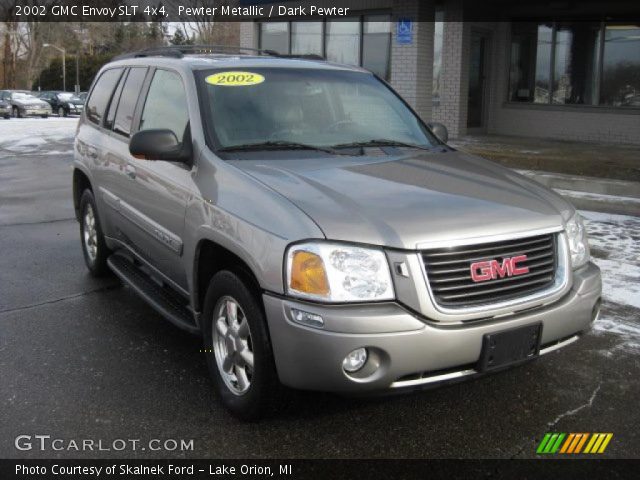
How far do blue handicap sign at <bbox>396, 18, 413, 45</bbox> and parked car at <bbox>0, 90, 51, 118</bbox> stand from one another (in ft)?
92.7

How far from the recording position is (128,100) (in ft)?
17.0

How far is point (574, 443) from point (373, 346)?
121 centimetres

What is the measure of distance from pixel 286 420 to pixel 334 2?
15097 millimetres

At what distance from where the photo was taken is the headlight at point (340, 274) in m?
2.96

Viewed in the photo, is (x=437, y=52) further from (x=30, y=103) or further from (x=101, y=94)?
(x=30, y=103)

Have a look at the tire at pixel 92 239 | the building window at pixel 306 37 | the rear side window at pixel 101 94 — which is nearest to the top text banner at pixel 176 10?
the building window at pixel 306 37

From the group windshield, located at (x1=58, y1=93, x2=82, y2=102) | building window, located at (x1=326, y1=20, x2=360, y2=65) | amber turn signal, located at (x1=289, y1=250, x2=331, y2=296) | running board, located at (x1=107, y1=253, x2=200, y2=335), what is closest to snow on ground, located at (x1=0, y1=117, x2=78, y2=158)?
building window, located at (x1=326, y1=20, x2=360, y2=65)

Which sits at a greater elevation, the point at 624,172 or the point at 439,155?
the point at 439,155

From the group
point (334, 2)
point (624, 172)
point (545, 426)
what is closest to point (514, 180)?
point (545, 426)

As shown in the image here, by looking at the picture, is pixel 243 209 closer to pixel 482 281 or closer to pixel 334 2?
pixel 482 281

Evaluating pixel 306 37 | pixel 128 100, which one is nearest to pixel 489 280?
pixel 128 100

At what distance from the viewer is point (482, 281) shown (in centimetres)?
313

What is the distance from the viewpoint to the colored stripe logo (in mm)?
3270

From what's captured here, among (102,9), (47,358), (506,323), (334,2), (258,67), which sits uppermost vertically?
(102,9)
